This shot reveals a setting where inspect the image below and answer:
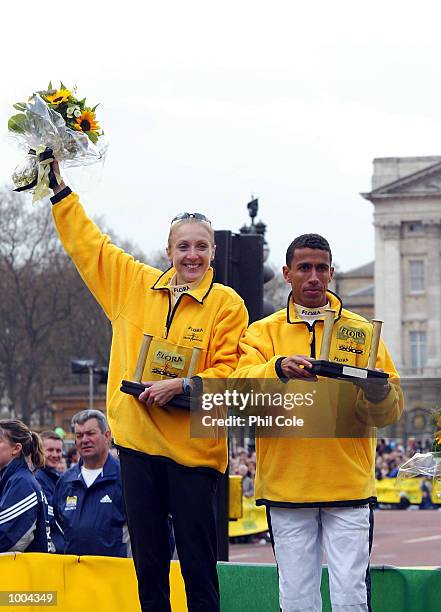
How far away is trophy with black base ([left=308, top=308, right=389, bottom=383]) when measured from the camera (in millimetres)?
5602

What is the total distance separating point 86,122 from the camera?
6.71 m

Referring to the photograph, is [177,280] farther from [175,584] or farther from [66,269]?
[66,269]

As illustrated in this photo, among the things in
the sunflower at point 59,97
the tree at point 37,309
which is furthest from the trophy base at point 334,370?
the tree at point 37,309

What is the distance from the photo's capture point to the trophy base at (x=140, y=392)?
597cm

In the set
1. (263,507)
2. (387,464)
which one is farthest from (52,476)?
(387,464)

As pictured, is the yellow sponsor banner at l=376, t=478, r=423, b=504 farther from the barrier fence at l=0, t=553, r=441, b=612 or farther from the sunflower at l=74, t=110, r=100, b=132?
the sunflower at l=74, t=110, r=100, b=132

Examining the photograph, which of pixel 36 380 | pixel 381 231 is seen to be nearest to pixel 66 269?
pixel 36 380

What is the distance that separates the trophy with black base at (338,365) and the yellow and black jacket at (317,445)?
0.05 metres

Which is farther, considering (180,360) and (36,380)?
(36,380)

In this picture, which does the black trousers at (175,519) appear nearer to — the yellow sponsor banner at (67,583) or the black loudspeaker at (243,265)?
the yellow sponsor banner at (67,583)

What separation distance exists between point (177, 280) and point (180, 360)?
1.42ft

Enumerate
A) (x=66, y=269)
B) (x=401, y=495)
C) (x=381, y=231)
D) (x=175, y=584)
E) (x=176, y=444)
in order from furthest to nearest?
(x=381, y=231), (x=66, y=269), (x=401, y=495), (x=175, y=584), (x=176, y=444)

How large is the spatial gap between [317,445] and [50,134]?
2.00 meters

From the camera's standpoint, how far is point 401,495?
37906 millimetres
